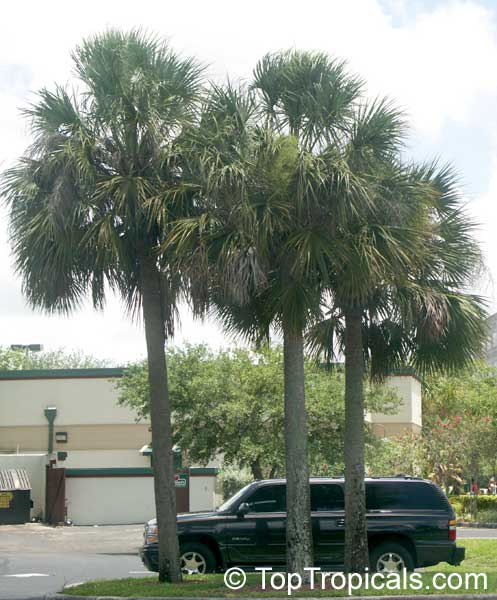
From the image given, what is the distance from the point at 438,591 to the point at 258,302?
209 inches

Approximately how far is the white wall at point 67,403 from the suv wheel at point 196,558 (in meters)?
25.0

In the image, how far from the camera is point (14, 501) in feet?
128

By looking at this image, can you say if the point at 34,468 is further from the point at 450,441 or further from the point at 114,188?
the point at 114,188

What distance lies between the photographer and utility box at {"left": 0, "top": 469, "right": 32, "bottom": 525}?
38875mm

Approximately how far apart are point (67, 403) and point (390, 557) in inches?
1054

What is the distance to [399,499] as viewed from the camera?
63.7 ft

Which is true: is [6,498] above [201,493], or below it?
above

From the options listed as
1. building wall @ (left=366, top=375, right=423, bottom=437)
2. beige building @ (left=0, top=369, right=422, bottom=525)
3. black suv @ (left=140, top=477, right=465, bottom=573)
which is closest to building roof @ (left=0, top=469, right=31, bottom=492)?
beige building @ (left=0, top=369, right=422, bottom=525)

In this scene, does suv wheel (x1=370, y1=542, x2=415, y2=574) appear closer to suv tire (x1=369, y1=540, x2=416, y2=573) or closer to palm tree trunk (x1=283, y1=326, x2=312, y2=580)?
suv tire (x1=369, y1=540, x2=416, y2=573)

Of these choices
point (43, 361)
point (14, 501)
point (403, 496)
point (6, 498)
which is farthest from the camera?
point (43, 361)

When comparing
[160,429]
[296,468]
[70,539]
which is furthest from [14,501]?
[296,468]

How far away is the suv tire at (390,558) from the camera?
1870 cm

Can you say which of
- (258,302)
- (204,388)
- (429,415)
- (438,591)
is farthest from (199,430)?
(429,415)

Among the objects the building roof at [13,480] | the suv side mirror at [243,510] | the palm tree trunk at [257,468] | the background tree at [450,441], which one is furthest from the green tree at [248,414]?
the building roof at [13,480]
